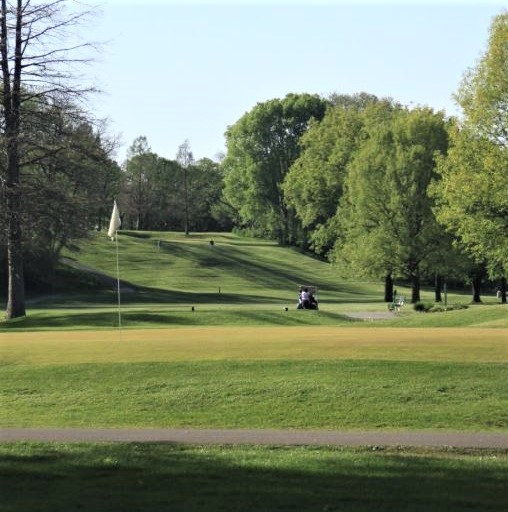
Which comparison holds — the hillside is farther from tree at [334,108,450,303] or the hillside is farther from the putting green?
the putting green

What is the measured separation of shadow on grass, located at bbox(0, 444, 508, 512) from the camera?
22.8 feet

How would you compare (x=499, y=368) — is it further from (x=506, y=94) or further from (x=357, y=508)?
(x=506, y=94)

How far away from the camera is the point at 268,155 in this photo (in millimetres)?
93750

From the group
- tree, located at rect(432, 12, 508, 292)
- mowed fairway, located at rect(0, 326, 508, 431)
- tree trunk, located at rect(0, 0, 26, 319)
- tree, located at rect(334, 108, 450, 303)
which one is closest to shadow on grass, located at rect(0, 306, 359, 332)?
tree trunk, located at rect(0, 0, 26, 319)

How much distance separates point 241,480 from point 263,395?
5952 mm

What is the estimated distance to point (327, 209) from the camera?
2648 inches

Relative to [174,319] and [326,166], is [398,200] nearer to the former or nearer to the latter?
[326,166]

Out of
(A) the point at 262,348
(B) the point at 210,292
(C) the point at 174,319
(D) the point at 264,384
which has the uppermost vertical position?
(A) the point at 262,348

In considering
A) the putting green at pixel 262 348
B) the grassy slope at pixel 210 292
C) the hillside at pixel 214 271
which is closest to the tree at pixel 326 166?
the grassy slope at pixel 210 292

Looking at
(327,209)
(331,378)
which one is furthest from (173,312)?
(327,209)

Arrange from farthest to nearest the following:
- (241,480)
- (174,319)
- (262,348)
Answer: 1. (174,319)
2. (262,348)
3. (241,480)

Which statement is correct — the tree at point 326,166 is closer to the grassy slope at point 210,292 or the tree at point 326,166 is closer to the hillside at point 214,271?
the grassy slope at point 210,292

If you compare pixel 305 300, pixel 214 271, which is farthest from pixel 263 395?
pixel 214 271

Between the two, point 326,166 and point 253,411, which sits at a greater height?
point 326,166
